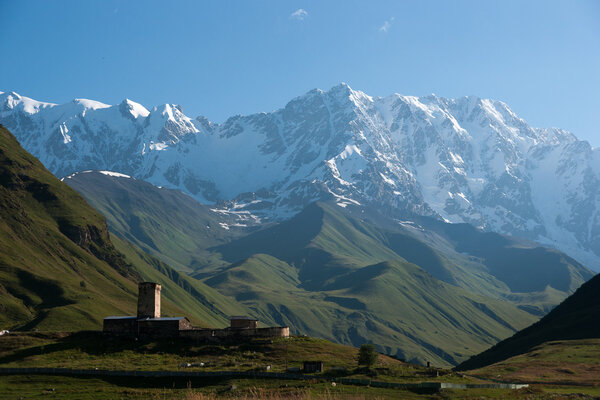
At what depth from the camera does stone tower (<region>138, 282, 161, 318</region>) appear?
10231cm

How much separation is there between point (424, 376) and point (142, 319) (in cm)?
3999

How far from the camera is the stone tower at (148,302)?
10231cm

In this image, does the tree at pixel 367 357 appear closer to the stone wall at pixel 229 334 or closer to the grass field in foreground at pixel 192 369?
the grass field in foreground at pixel 192 369

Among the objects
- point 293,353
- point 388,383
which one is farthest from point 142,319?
point 388,383

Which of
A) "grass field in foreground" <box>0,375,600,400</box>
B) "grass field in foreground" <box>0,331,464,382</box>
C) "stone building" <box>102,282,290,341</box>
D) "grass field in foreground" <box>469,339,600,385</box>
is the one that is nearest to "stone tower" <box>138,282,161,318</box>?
"stone building" <box>102,282,290,341</box>

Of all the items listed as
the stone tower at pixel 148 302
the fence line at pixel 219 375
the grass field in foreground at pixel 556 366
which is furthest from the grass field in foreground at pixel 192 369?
the grass field in foreground at pixel 556 366

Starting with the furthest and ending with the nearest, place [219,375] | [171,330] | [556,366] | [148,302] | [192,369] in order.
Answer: [556,366] → [148,302] → [171,330] → [192,369] → [219,375]

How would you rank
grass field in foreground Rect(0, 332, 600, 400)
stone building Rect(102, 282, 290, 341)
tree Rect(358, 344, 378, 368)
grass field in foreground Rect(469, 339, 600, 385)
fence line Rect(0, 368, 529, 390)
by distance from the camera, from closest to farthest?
grass field in foreground Rect(0, 332, 600, 400) < fence line Rect(0, 368, 529, 390) < tree Rect(358, 344, 378, 368) < stone building Rect(102, 282, 290, 341) < grass field in foreground Rect(469, 339, 600, 385)

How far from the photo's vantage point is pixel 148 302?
103 meters

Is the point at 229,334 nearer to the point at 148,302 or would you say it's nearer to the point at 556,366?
the point at 148,302

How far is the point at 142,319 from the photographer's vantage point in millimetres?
100562

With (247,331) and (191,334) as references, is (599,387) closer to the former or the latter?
(247,331)

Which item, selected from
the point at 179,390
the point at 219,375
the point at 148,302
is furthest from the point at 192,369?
the point at 148,302

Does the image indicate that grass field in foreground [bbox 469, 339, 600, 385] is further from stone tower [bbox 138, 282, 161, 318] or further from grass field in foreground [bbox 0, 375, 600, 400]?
stone tower [bbox 138, 282, 161, 318]
